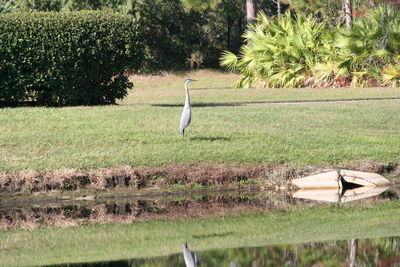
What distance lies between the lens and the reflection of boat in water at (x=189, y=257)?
11.5 m

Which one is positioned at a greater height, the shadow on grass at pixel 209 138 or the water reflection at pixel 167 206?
the shadow on grass at pixel 209 138

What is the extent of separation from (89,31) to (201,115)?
124 inches

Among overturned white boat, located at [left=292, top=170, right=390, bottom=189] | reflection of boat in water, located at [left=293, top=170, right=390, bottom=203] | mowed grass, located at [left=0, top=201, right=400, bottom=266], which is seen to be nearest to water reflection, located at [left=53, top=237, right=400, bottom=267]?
mowed grass, located at [left=0, top=201, right=400, bottom=266]

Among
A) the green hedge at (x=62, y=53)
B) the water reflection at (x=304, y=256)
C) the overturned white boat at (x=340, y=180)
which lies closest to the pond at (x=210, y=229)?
the water reflection at (x=304, y=256)

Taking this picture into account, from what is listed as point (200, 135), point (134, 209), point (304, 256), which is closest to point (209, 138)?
point (200, 135)

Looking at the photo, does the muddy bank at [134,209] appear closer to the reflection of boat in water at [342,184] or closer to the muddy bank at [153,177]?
the muddy bank at [153,177]

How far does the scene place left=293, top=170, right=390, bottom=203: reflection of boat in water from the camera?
16625 mm

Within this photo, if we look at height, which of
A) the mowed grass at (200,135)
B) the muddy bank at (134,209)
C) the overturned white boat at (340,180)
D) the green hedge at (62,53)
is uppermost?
the green hedge at (62,53)

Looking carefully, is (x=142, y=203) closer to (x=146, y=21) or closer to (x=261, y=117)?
(x=261, y=117)

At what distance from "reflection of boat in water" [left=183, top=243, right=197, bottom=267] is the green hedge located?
368 inches

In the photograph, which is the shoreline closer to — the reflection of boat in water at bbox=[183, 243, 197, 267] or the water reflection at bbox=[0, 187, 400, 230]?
the water reflection at bbox=[0, 187, 400, 230]

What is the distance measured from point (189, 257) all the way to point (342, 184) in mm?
5718

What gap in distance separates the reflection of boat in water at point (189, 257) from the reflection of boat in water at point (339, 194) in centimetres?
422

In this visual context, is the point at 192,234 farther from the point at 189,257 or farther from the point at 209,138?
the point at 209,138
